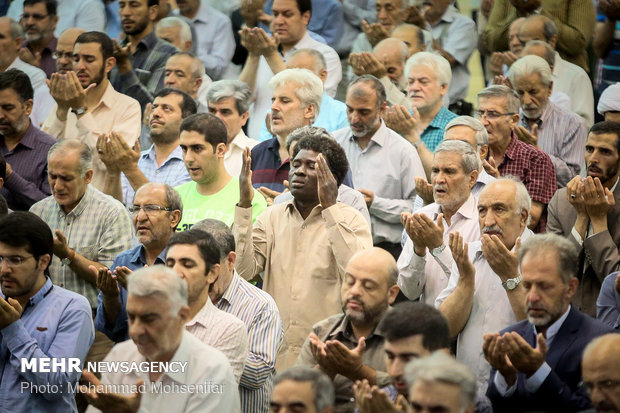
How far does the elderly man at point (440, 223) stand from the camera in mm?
6059

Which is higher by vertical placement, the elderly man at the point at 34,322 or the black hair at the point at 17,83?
the elderly man at the point at 34,322

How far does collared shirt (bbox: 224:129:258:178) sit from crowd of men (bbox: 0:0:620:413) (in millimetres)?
14

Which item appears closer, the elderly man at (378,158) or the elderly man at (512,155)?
the elderly man at (512,155)

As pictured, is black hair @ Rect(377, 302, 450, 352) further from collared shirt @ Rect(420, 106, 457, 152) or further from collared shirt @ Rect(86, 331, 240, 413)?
collared shirt @ Rect(420, 106, 457, 152)

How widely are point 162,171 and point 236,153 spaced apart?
55 centimetres

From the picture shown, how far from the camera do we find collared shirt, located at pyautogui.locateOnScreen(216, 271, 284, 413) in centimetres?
539

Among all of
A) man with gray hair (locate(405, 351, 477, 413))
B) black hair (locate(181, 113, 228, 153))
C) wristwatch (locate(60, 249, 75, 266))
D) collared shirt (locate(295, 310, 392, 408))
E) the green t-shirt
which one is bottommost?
wristwatch (locate(60, 249, 75, 266))

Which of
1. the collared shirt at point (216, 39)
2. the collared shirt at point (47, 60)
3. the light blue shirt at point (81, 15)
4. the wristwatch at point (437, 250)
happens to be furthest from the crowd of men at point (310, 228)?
the light blue shirt at point (81, 15)

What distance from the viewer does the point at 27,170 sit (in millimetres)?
7727

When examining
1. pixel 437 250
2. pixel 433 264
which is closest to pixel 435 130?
pixel 433 264

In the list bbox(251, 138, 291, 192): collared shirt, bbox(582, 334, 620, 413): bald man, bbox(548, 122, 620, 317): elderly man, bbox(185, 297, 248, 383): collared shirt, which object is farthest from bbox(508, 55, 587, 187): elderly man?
bbox(582, 334, 620, 413): bald man

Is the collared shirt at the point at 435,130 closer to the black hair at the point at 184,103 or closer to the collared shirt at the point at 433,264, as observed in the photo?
the black hair at the point at 184,103

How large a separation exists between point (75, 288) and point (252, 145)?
6.38 ft

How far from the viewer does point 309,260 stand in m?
6.19
